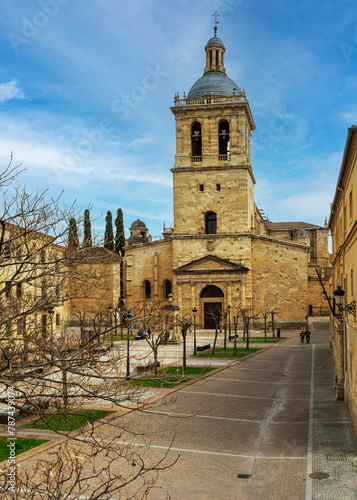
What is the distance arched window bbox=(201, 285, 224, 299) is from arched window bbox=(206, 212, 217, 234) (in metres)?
5.56

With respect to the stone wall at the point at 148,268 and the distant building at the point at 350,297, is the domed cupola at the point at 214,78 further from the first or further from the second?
the distant building at the point at 350,297

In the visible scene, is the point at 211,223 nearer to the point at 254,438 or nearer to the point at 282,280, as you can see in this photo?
the point at 282,280

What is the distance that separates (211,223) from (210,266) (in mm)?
4605

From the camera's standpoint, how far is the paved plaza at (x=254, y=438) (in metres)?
9.96

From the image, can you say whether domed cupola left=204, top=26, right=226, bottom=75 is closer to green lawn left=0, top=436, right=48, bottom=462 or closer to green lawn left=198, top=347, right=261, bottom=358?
green lawn left=198, top=347, right=261, bottom=358

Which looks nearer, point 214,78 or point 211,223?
point 211,223

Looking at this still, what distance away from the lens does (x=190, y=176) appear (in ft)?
164

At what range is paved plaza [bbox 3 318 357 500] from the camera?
9961mm

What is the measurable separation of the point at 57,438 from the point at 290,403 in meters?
8.61

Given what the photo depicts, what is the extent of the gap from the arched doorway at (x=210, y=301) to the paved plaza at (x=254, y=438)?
2490 cm

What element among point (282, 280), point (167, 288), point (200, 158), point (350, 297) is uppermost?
point (200, 158)

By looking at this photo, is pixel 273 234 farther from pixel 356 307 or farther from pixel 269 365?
pixel 356 307

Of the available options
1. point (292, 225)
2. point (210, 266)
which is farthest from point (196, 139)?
point (292, 225)

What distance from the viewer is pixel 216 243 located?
1929 inches
